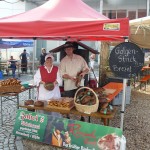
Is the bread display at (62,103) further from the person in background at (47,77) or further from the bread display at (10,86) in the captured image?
the bread display at (10,86)

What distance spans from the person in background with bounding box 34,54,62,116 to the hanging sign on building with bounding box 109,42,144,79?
3.94 ft

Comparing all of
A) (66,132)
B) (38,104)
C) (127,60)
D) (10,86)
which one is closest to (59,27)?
(127,60)

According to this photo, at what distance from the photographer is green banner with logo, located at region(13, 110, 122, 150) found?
3.79m

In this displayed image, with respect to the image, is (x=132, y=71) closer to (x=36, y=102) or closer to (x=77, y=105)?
(x=77, y=105)

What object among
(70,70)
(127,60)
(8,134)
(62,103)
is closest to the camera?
(127,60)

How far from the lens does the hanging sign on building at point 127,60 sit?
13.9 feet

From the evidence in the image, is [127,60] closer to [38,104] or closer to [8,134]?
[38,104]

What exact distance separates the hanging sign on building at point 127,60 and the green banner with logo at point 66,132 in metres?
1.06

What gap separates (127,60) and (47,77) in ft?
5.22

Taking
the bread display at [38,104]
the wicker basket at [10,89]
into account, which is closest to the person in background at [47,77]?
the bread display at [38,104]

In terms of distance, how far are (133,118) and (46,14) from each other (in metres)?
3.90

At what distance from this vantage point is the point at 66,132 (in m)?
4.08

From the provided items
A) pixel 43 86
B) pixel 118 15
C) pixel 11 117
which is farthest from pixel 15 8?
pixel 43 86

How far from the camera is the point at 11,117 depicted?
21.4 feet
